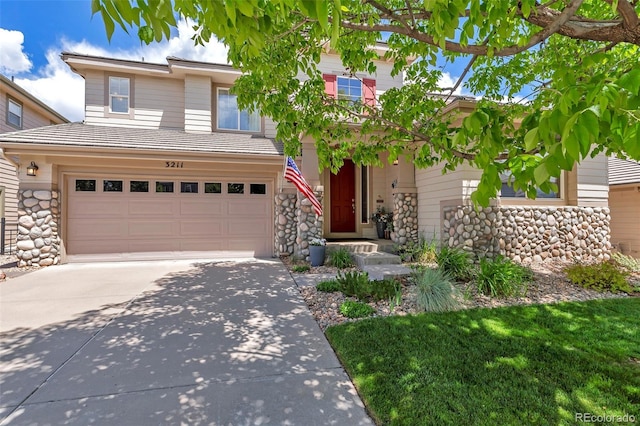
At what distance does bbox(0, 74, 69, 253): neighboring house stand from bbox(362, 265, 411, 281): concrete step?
12.5m

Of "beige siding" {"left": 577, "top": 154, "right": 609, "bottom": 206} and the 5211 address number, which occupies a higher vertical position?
the 5211 address number

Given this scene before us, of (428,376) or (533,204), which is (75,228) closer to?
(428,376)

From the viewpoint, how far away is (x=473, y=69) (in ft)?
18.4

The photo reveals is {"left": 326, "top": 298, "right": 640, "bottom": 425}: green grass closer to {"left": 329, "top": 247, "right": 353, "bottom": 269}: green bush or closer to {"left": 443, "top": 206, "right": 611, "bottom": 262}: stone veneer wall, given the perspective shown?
{"left": 443, "top": 206, "right": 611, "bottom": 262}: stone veneer wall

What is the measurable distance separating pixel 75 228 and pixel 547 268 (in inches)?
480

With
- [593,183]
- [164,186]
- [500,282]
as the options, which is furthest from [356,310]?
[593,183]

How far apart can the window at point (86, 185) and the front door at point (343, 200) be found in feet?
22.6

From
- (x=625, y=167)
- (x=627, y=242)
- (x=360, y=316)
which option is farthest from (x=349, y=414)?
(x=625, y=167)

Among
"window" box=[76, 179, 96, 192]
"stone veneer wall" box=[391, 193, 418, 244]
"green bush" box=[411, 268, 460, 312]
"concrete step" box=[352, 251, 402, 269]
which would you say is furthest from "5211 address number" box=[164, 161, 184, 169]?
"green bush" box=[411, 268, 460, 312]

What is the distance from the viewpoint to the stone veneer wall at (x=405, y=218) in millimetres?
8672

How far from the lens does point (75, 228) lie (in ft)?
25.8

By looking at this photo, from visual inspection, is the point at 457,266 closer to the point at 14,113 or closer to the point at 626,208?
the point at 626,208

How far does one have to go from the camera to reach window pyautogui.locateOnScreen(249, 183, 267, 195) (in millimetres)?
9016

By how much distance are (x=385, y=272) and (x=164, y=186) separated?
6700mm
